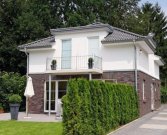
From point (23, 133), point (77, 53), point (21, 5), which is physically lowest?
point (23, 133)

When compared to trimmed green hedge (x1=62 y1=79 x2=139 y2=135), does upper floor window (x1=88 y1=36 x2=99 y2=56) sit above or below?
above

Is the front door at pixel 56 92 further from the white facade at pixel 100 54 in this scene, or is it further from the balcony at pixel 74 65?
the white facade at pixel 100 54

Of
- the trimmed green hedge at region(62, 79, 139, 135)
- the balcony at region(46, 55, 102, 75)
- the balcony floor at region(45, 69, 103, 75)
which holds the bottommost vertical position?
the trimmed green hedge at region(62, 79, 139, 135)

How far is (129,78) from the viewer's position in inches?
919

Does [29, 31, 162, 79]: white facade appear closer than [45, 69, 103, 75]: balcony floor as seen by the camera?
No

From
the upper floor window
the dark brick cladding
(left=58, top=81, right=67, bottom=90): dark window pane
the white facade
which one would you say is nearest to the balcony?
the white facade

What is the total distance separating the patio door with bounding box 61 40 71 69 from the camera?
82.3 feet

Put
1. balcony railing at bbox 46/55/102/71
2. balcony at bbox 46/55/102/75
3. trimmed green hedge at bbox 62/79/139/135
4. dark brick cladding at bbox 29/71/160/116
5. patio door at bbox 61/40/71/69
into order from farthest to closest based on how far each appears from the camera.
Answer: patio door at bbox 61/40/71/69
balcony railing at bbox 46/55/102/71
balcony at bbox 46/55/102/75
dark brick cladding at bbox 29/71/160/116
trimmed green hedge at bbox 62/79/139/135

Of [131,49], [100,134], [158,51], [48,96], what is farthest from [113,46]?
[158,51]

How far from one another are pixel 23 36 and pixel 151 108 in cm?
1652

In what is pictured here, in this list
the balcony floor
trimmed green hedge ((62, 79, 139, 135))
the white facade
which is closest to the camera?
trimmed green hedge ((62, 79, 139, 135))

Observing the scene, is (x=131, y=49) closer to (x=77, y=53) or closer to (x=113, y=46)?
(x=113, y=46)

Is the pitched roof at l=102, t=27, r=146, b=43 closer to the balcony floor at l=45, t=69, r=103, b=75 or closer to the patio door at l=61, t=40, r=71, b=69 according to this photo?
the balcony floor at l=45, t=69, r=103, b=75

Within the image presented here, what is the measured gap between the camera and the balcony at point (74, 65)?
23.8 m
